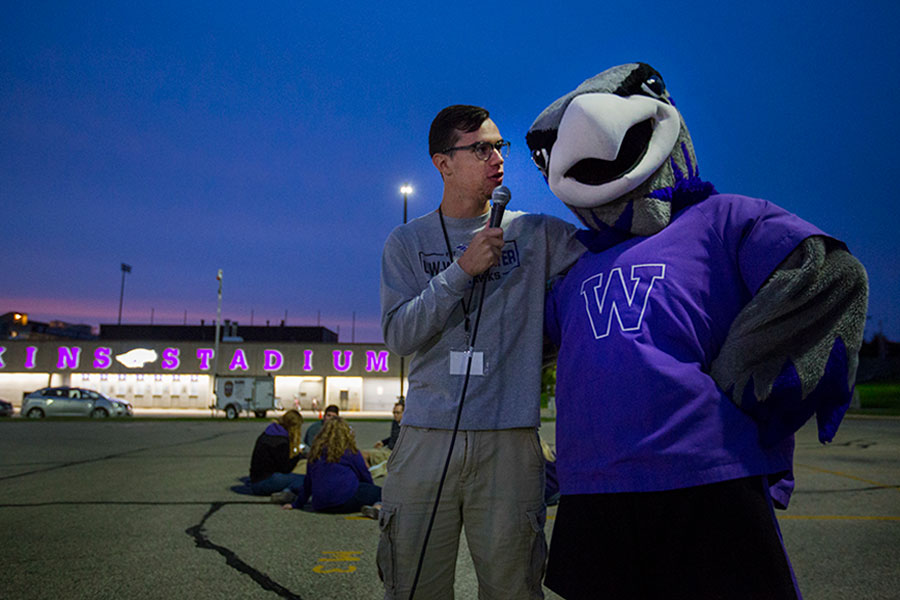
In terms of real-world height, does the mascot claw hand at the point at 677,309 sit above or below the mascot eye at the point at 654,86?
below

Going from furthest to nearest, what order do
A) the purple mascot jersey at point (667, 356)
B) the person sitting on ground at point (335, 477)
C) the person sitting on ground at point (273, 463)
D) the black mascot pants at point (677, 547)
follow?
the person sitting on ground at point (273, 463)
the person sitting on ground at point (335, 477)
the purple mascot jersey at point (667, 356)
the black mascot pants at point (677, 547)

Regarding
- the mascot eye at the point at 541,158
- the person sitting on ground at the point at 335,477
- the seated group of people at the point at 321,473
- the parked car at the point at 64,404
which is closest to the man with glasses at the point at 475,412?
the mascot eye at the point at 541,158

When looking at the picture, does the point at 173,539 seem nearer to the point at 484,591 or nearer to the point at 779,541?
the point at 484,591

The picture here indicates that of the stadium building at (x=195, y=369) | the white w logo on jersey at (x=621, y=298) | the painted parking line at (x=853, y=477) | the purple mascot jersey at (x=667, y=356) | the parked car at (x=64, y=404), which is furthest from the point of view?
the stadium building at (x=195, y=369)

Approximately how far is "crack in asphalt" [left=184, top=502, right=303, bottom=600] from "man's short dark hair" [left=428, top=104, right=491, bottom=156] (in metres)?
2.95

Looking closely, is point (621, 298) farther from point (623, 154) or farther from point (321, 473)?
point (321, 473)

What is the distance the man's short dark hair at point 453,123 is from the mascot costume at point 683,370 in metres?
0.55

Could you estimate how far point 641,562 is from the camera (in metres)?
1.65

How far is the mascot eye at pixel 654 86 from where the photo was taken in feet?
6.75

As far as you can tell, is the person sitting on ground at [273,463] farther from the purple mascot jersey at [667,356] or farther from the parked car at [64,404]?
the parked car at [64,404]

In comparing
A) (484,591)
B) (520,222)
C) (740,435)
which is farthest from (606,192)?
(484,591)

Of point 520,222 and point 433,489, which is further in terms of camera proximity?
point 520,222

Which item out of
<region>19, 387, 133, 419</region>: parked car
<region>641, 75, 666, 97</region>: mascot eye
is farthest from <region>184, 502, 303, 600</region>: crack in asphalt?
<region>19, 387, 133, 419</region>: parked car

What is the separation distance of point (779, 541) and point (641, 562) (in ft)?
1.15
